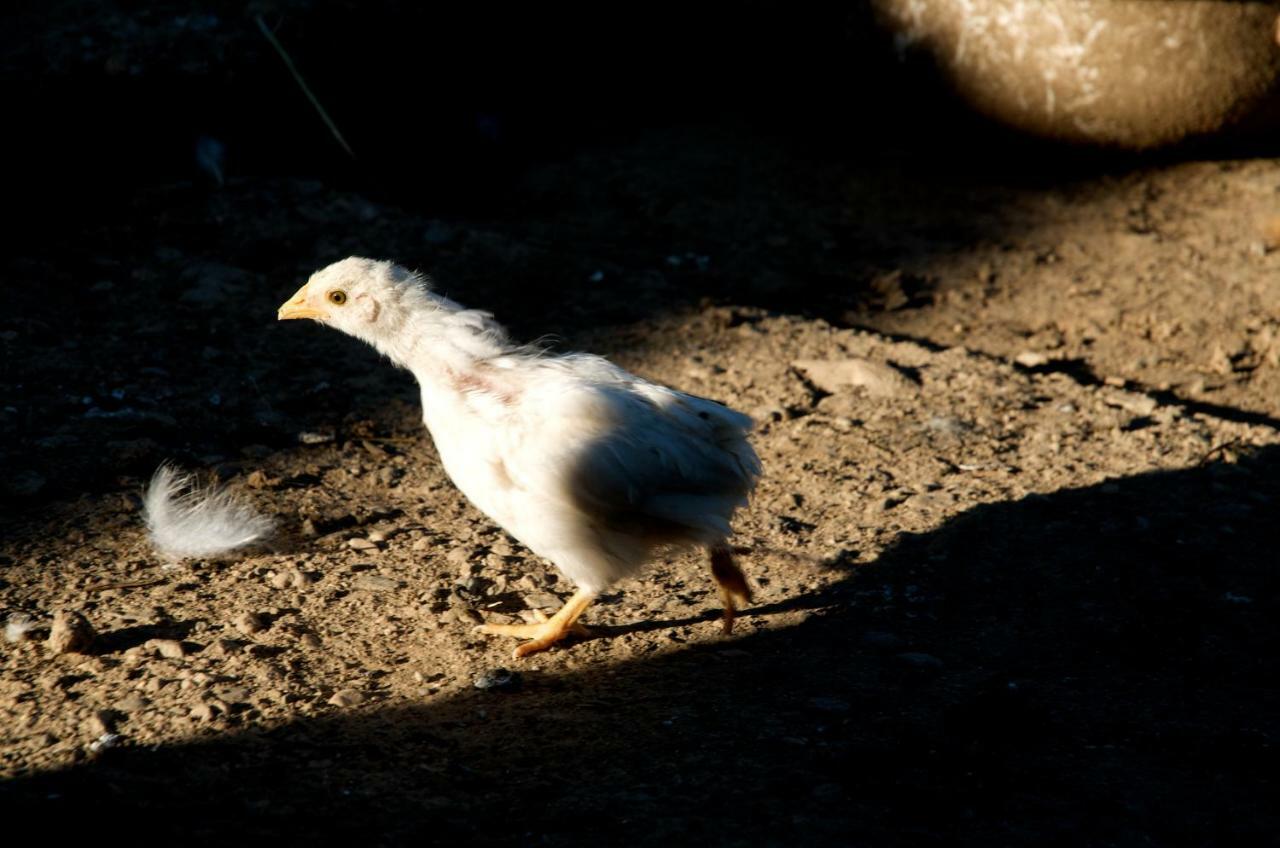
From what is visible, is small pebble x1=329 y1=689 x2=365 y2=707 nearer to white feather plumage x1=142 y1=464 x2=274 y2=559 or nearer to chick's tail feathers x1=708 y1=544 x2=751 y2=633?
white feather plumage x1=142 y1=464 x2=274 y2=559

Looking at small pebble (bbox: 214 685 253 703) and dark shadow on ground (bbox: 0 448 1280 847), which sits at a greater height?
dark shadow on ground (bbox: 0 448 1280 847)

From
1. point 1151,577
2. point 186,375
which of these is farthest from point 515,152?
point 1151,577

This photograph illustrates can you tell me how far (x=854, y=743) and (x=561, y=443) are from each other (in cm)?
92

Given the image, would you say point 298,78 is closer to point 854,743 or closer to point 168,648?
point 168,648

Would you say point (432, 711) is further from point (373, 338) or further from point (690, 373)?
point (690, 373)

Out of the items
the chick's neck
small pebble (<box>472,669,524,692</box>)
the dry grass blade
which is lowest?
small pebble (<box>472,669,524,692</box>)

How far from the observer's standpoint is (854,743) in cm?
283

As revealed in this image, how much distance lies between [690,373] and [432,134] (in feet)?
7.36

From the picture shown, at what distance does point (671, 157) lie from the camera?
21.6 ft

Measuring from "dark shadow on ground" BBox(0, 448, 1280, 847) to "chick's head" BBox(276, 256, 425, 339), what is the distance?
98 cm

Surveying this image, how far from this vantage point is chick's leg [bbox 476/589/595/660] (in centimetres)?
322

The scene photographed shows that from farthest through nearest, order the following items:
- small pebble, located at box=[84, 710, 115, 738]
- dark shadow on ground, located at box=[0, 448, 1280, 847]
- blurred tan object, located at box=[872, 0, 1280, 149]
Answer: blurred tan object, located at box=[872, 0, 1280, 149] → small pebble, located at box=[84, 710, 115, 738] → dark shadow on ground, located at box=[0, 448, 1280, 847]

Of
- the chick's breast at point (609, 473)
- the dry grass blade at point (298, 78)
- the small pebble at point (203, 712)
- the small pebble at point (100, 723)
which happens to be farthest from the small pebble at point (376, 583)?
the dry grass blade at point (298, 78)

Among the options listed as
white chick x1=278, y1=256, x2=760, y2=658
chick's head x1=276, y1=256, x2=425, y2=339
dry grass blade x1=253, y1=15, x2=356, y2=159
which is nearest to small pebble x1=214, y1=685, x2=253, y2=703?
white chick x1=278, y1=256, x2=760, y2=658
